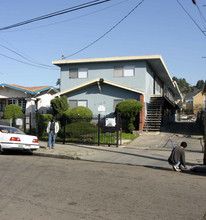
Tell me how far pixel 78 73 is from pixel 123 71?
440cm

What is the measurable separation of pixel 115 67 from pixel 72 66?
4.21m

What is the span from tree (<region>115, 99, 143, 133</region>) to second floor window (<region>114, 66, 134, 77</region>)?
406 centimetres

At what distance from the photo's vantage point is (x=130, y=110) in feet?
69.4

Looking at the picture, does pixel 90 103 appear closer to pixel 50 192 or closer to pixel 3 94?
pixel 3 94

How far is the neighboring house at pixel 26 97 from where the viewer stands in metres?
26.9

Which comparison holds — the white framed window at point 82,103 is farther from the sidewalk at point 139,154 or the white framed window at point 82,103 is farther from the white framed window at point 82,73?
the sidewalk at point 139,154

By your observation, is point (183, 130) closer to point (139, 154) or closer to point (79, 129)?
point (79, 129)

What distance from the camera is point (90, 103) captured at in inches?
989

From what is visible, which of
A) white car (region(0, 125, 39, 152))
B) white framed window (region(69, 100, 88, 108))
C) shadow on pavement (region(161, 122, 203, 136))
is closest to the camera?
white car (region(0, 125, 39, 152))

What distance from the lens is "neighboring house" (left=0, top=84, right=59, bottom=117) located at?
88.4ft

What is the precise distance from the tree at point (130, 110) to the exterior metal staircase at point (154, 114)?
149cm

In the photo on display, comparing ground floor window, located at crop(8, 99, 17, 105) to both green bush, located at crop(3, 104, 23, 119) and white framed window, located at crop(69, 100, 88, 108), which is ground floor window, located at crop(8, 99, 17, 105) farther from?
white framed window, located at crop(69, 100, 88, 108)

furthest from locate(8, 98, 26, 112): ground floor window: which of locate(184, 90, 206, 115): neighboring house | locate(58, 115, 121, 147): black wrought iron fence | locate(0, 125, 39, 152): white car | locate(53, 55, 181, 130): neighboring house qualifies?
locate(184, 90, 206, 115): neighboring house

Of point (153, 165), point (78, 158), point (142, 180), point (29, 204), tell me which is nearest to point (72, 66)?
point (78, 158)
